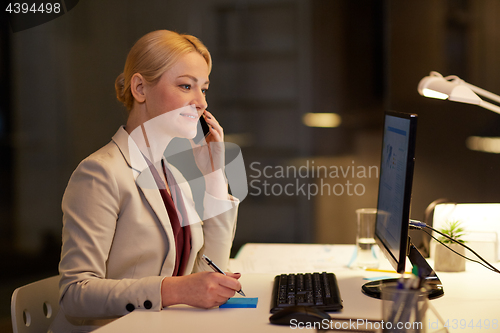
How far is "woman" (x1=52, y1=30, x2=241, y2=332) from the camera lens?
106 cm

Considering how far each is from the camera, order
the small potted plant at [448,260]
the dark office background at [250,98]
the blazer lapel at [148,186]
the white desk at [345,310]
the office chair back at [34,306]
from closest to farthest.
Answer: the white desk at [345,310] → the office chair back at [34,306] → the blazer lapel at [148,186] → the small potted plant at [448,260] → the dark office background at [250,98]

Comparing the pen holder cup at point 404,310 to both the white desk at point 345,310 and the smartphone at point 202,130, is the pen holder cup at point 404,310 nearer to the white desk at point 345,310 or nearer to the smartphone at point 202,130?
the white desk at point 345,310

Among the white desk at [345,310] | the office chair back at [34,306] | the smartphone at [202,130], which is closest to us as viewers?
the white desk at [345,310]

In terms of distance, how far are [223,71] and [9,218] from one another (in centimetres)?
142

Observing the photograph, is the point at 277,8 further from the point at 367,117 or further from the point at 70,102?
the point at 70,102

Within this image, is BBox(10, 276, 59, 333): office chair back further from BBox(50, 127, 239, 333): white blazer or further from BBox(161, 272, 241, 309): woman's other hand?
BBox(161, 272, 241, 309): woman's other hand

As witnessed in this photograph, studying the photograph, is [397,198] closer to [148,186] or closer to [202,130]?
[148,186]

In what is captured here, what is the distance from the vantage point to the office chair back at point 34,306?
45.1 inches

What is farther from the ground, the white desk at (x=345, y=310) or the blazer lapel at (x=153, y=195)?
the blazer lapel at (x=153, y=195)

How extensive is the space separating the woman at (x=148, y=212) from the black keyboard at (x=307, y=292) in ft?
0.38

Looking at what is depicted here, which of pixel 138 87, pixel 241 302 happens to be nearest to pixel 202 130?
pixel 138 87

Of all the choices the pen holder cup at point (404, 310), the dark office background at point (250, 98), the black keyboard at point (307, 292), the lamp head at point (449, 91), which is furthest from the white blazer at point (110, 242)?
the dark office background at point (250, 98)

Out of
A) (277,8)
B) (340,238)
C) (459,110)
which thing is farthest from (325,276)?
(277,8)

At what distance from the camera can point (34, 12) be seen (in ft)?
8.01
